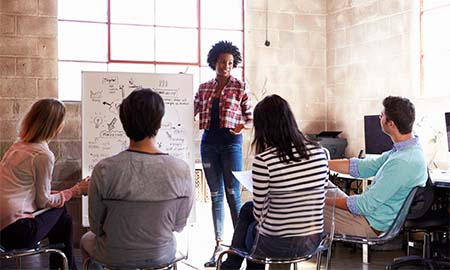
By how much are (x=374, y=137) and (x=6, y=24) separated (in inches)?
135

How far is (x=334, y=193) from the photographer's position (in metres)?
2.84

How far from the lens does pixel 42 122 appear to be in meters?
2.95

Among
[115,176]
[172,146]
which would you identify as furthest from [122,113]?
[172,146]

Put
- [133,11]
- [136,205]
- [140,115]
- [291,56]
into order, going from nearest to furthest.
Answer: [136,205]
[140,115]
[133,11]
[291,56]

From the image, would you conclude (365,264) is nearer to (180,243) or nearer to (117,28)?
(180,243)

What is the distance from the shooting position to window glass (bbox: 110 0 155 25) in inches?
223

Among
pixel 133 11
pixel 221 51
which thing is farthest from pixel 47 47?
pixel 221 51

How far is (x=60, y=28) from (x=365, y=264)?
3429 mm

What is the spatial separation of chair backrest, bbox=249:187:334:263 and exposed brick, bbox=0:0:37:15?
3520 millimetres

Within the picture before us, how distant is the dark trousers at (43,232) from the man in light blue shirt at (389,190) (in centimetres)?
139

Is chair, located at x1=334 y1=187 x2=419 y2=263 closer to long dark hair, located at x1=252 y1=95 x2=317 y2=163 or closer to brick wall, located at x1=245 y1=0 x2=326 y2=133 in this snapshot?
long dark hair, located at x1=252 y1=95 x2=317 y2=163

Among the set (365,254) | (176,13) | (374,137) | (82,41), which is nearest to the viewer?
(365,254)

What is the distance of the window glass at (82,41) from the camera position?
5.45 metres

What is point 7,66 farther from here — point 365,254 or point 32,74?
point 365,254
